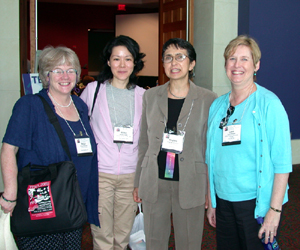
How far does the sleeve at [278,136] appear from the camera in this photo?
1.56 meters

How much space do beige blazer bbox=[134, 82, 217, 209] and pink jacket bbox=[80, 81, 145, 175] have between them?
181mm

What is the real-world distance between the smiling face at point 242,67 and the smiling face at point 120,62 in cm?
86

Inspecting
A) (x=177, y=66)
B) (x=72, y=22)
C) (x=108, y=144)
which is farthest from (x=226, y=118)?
(x=72, y=22)

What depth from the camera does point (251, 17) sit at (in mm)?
4879

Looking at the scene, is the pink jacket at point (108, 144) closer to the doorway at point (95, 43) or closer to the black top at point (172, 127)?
the black top at point (172, 127)

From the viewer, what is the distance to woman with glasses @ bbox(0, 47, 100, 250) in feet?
5.50

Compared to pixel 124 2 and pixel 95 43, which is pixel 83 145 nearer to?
pixel 124 2

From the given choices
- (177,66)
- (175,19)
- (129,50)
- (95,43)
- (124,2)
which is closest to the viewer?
(177,66)

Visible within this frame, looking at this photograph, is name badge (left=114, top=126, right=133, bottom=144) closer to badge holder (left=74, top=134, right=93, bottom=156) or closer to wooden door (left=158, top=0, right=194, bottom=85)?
badge holder (left=74, top=134, right=93, bottom=156)

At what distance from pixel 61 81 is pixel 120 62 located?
1.77 feet

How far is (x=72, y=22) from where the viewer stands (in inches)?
421

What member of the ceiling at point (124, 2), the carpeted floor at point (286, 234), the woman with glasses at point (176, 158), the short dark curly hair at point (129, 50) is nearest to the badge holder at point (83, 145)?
the woman with glasses at point (176, 158)

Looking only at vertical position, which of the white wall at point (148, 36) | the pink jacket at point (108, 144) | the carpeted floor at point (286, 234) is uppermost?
the white wall at point (148, 36)

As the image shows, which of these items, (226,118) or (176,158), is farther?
(176,158)
